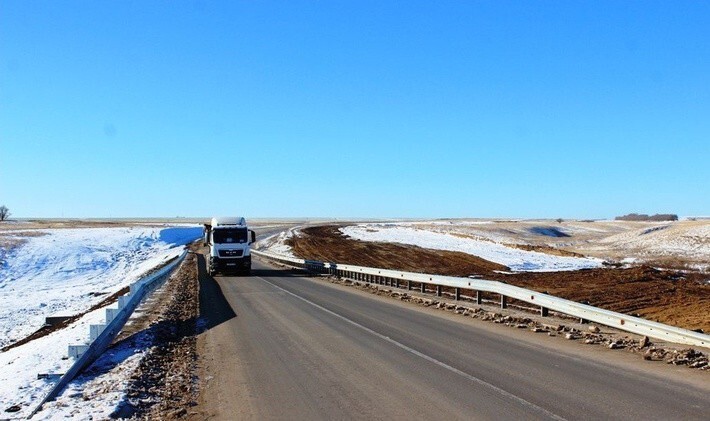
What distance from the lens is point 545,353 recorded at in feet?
35.7

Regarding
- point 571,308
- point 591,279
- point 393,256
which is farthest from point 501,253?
point 571,308

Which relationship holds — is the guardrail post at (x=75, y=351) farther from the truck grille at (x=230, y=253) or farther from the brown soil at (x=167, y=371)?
the truck grille at (x=230, y=253)

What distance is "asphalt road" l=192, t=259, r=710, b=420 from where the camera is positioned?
7.27 meters

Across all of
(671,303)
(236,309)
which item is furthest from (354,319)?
(671,303)

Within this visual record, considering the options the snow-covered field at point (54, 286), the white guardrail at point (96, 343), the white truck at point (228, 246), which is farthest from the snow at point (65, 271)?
the white guardrail at point (96, 343)

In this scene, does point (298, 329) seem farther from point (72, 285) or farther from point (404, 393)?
point (72, 285)

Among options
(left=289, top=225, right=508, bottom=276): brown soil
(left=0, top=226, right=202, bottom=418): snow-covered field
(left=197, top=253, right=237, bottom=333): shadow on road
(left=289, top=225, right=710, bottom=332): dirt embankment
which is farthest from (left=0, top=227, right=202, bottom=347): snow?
(left=289, top=225, right=710, bottom=332): dirt embankment

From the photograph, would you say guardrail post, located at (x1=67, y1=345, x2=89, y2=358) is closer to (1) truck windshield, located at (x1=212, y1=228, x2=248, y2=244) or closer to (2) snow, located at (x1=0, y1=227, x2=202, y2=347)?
(2) snow, located at (x1=0, y1=227, x2=202, y2=347)

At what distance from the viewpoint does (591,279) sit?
32.2 metres

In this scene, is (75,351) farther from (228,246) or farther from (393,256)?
(393,256)

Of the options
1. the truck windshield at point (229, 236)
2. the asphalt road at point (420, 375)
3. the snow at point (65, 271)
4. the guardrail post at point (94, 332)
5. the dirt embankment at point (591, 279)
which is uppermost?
the truck windshield at point (229, 236)

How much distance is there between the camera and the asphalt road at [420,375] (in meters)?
7.27

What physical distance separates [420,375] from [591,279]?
2555 centimetres

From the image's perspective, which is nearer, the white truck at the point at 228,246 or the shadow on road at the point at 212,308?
the shadow on road at the point at 212,308
